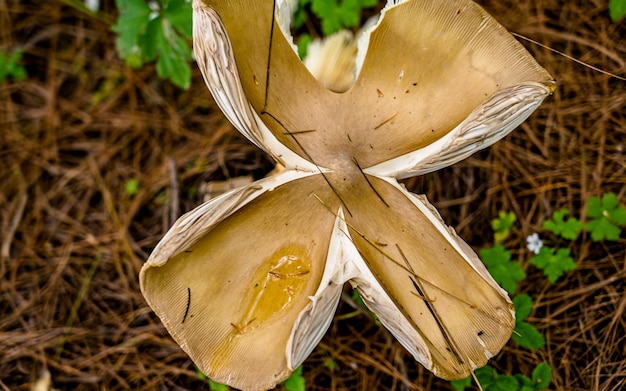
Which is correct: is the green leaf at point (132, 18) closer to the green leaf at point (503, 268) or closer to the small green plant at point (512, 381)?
the green leaf at point (503, 268)

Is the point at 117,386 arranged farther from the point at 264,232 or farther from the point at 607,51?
the point at 607,51

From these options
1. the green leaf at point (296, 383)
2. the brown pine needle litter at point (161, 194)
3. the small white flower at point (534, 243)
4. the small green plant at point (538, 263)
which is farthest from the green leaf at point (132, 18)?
the small white flower at point (534, 243)

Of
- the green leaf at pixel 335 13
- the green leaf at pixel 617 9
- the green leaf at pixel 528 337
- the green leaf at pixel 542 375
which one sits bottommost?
the green leaf at pixel 542 375

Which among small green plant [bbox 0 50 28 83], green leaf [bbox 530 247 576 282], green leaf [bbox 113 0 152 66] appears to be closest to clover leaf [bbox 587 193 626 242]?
green leaf [bbox 530 247 576 282]

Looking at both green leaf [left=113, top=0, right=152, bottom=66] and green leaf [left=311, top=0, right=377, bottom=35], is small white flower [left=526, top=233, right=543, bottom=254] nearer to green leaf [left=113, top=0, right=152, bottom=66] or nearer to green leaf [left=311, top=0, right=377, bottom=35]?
green leaf [left=311, top=0, right=377, bottom=35]

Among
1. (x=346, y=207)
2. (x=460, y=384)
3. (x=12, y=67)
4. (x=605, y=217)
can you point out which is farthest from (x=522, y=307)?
(x=12, y=67)

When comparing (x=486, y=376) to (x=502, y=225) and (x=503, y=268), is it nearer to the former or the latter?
(x=503, y=268)

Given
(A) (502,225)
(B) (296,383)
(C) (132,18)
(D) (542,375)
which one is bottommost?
Result: (D) (542,375)

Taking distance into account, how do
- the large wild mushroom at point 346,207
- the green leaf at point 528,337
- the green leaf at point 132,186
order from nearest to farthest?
the large wild mushroom at point 346,207 → the green leaf at point 528,337 → the green leaf at point 132,186
